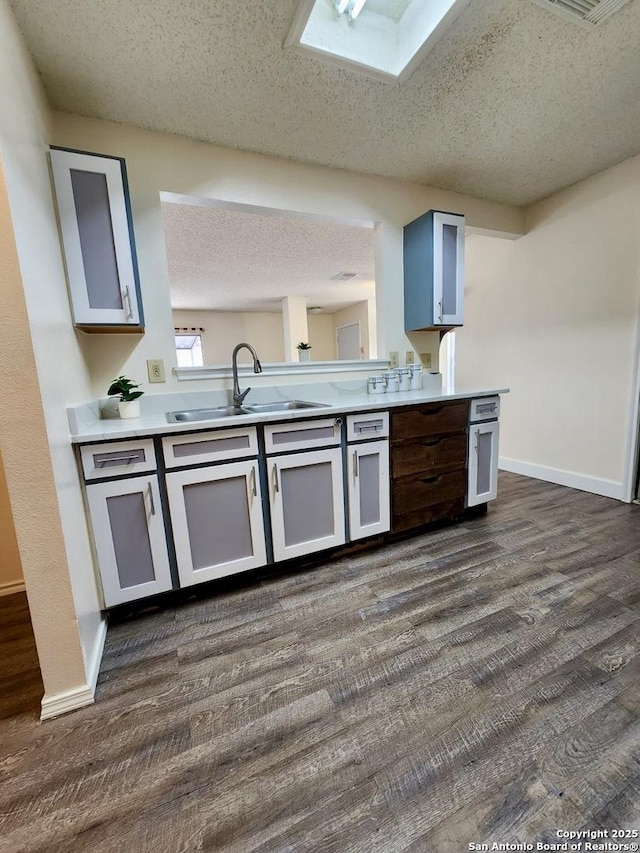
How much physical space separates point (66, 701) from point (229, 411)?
139 cm

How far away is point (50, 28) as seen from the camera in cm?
130

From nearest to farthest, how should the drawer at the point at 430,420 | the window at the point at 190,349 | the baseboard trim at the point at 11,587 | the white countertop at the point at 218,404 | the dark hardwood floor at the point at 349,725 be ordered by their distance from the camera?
the dark hardwood floor at the point at 349,725 → the white countertop at the point at 218,404 → the baseboard trim at the point at 11,587 → the drawer at the point at 430,420 → the window at the point at 190,349

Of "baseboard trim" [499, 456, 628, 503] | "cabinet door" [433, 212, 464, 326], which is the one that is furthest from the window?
"baseboard trim" [499, 456, 628, 503]

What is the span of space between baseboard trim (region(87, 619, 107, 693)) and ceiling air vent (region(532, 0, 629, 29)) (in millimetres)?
2916

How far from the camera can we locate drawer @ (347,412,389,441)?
6.23ft

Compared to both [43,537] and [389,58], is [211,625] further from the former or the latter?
[389,58]

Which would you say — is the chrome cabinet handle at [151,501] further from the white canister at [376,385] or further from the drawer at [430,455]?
the white canister at [376,385]

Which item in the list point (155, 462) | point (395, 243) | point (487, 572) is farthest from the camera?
point (395, 243)

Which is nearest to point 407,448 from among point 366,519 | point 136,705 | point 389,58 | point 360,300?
point 366,519

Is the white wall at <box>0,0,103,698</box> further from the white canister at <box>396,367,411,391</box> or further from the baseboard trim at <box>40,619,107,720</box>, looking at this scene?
the white canister at <box>396,367,411,391</box>

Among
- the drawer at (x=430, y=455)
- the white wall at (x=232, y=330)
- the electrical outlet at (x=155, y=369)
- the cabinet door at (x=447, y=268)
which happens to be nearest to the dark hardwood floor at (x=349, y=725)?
the drawer at (x=430, y=455)

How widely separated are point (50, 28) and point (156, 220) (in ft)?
2.33

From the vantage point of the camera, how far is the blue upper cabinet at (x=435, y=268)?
2314 millimetres

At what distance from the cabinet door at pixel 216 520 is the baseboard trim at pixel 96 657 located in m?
0.34
